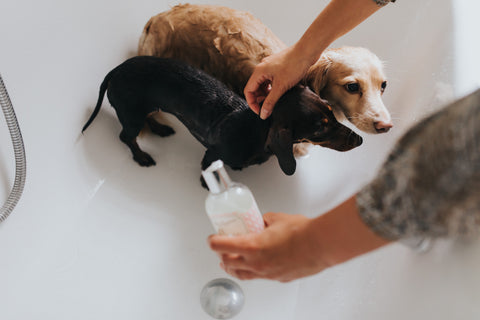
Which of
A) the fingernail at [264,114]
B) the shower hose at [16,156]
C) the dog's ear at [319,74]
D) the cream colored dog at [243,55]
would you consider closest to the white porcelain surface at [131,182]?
the shower hose at [16,156]

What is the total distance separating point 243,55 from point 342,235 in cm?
89

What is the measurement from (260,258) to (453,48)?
83 centimetres

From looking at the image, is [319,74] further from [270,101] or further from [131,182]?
[131,182]

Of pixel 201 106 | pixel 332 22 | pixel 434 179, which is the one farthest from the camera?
pixel 201 106

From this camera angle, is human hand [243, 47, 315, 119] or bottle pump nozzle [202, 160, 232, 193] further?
human hand [243, 47, 315, 119]

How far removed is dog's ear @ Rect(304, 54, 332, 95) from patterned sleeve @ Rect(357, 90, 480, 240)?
74cm

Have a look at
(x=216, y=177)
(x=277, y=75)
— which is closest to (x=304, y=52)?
(x=277, y=75)

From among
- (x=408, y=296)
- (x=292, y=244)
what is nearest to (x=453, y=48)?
(x=408, y=296)

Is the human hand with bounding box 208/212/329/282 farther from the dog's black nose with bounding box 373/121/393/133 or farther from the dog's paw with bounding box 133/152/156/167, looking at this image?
the dog's paw with bounding box 133/152/156/167

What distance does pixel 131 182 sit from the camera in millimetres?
1392

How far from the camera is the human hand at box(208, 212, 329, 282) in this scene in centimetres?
60

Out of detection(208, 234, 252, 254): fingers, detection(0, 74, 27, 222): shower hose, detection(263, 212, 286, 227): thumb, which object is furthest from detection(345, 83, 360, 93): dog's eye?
detection(0, 74, 27, 222): shower hose

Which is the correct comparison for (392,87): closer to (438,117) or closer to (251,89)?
(251,89)

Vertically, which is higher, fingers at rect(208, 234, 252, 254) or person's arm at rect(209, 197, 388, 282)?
person's arm at rect(209, 197, 388, 282)
